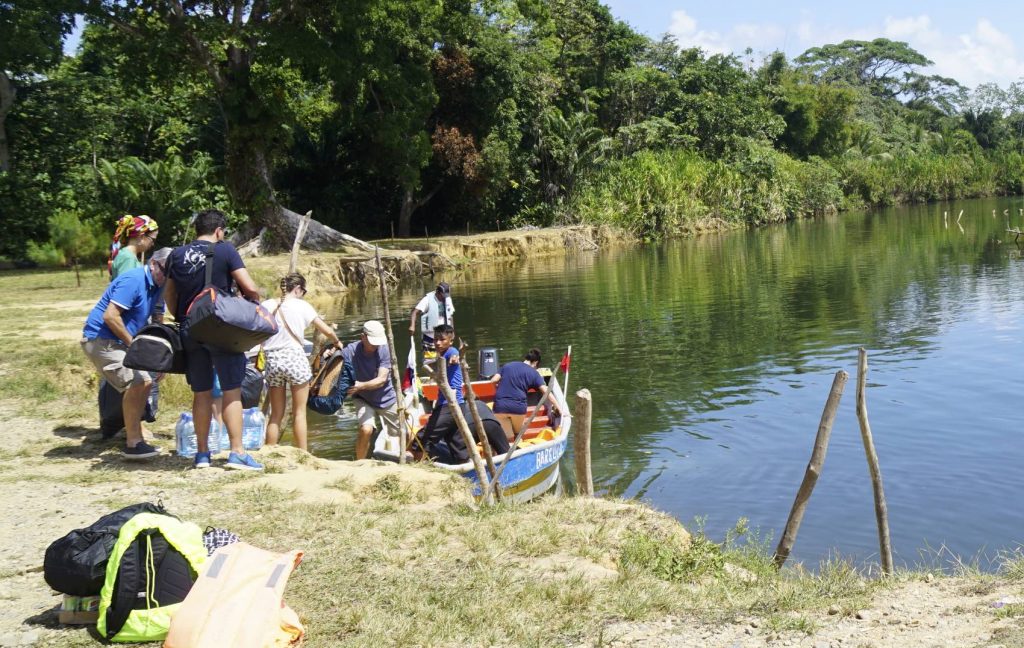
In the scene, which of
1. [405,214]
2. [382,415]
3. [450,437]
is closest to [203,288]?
[450,437]

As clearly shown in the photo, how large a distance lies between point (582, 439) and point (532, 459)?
1.63m

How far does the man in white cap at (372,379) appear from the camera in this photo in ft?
33.1

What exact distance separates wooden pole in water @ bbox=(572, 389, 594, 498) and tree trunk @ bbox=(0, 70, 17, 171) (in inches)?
1110

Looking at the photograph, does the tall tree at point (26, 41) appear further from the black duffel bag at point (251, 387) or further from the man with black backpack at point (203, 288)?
the man with black backpack at point (203, 288)

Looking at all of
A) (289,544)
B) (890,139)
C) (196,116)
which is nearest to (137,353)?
(289,544)

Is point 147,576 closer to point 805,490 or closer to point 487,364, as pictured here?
point 805,490

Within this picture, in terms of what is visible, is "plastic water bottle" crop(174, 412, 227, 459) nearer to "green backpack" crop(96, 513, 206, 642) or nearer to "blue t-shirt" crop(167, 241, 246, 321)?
"blue t-shirt" crop(167, 241, 246, 321)

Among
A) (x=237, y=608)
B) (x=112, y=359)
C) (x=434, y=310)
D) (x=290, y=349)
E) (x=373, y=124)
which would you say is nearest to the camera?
(x=237, y=608)

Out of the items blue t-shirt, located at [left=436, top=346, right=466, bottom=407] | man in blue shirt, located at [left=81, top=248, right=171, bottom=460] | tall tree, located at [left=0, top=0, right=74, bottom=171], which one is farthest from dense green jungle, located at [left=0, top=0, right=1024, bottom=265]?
man in blue shirt, located at [left=81, top=248, right=171, bottom=460]

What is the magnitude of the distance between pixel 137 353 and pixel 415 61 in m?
30.5

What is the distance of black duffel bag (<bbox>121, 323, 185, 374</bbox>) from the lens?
7699 mm

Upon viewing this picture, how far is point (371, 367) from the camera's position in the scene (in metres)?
10.2

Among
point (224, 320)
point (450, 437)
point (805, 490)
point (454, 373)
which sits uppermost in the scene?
point (224, 320)

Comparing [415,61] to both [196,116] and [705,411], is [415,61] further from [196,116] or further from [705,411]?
[705,411]
